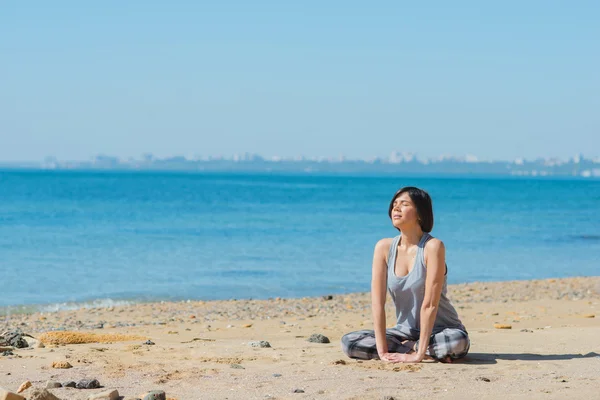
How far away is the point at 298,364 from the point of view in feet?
25.2

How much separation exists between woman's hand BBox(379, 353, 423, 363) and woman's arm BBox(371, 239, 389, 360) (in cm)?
2

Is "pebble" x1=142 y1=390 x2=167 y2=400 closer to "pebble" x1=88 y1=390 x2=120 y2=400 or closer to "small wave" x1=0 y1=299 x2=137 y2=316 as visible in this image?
"pebble" x1=88 y1=390 x2=120 y2=400

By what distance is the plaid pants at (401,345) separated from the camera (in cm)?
753

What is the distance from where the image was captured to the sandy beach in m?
6.54

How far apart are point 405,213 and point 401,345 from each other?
1.21 metres

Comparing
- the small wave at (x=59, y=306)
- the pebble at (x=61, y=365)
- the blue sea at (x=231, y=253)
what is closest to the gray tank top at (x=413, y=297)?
the pebble at (x=61, y=365)

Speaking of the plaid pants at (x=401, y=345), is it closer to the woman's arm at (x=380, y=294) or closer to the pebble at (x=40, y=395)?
the woman's arm at (x=380, y=294)

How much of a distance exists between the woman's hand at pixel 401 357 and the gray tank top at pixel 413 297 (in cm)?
28

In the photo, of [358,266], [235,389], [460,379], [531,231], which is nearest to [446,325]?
[460,379]

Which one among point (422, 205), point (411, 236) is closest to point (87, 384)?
point (411, 236)

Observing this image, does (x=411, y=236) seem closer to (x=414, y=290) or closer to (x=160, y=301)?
(x=414, y=290)

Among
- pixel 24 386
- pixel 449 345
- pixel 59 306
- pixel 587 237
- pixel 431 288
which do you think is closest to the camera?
pixel 24 386

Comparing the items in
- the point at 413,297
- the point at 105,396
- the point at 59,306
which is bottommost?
the point at 59,306

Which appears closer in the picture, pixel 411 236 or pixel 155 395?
pixel 155 395
